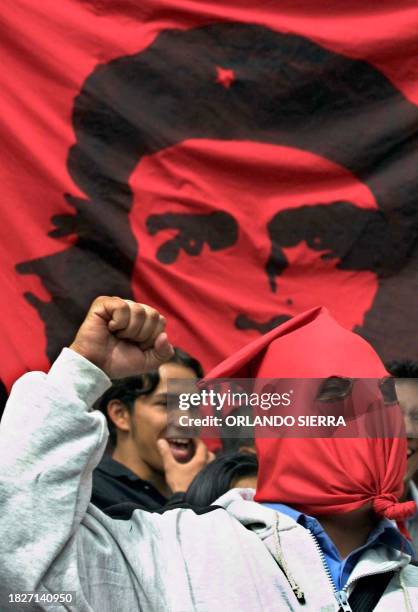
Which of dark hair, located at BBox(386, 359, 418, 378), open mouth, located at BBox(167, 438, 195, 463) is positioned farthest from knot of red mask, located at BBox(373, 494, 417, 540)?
open mouth, located at BBox(167, 438, 195, 463)

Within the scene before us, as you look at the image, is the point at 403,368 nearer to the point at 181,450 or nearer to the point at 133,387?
the point at 181,450

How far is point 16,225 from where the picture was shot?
126 inches

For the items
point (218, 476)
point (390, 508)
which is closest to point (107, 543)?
point (390, 508)

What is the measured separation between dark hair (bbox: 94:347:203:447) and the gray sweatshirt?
1228 mm

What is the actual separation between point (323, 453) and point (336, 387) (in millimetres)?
133

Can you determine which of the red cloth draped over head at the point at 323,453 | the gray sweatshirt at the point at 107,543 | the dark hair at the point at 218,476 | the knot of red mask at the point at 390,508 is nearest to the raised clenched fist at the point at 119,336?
the gray sweatshirt at the point at 107,543

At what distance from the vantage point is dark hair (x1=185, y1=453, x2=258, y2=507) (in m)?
2.65

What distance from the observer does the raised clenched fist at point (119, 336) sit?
185 centimetres

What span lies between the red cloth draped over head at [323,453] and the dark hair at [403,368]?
917 mm

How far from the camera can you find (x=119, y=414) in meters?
3.42

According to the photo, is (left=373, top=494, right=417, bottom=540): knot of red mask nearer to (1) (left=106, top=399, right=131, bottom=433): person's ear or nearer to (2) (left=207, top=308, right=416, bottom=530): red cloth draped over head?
(2) (left=207, top=308, right=416, bottom=530): red cloth draped over head

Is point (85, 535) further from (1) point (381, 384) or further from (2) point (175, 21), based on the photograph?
(2) point (175, 21)

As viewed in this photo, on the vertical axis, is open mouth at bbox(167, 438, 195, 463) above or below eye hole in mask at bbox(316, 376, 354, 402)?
below

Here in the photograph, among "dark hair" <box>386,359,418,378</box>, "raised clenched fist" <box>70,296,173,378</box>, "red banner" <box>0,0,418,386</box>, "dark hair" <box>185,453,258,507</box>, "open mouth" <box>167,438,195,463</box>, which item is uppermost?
"raised clenched fist" <box>70,296,173,378</box>
